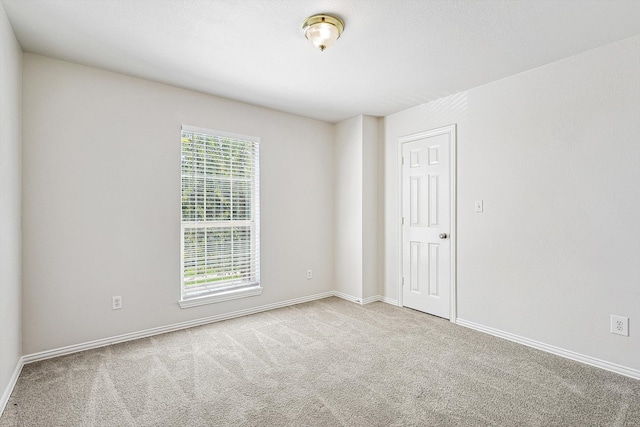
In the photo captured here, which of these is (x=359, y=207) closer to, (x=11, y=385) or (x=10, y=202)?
(x=10, y=202)

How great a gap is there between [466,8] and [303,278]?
3371 mm

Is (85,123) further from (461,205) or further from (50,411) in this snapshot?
(461,205)

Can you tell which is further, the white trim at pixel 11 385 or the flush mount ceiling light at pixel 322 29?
the flush mount ceiling light at pixel 322 29

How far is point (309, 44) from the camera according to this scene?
253cm

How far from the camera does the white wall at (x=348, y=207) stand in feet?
14.3

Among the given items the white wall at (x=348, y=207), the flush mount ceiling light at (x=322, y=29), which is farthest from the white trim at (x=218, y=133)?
the flush mount ceiling light at (x=322, y=29)

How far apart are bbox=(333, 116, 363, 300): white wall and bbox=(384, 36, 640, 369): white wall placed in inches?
48.6

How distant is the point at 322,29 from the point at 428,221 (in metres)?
2.44

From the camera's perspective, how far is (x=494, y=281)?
10.6ft

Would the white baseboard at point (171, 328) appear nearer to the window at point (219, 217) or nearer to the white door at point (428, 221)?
the window at point (219, 217)

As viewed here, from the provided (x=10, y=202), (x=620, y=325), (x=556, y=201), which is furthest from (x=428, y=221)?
(x=10, y=202)

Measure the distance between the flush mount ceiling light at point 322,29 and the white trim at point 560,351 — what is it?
9.73 ft

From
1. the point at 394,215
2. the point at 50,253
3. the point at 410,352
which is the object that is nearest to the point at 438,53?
the point at 394,215

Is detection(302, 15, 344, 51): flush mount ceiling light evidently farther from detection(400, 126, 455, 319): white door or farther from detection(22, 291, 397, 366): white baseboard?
detection(22, 291, 397, 366): white baseboard
